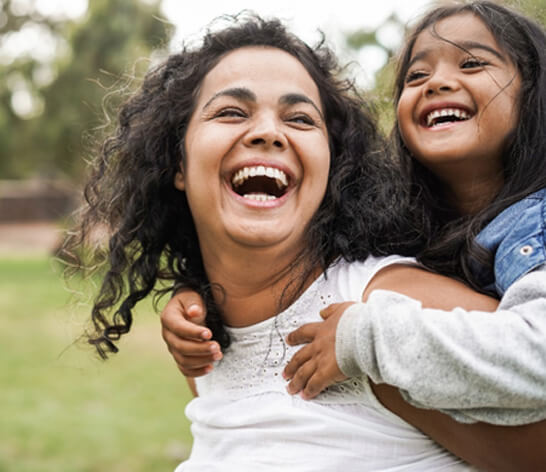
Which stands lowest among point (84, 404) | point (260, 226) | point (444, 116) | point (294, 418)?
point (84, 404)

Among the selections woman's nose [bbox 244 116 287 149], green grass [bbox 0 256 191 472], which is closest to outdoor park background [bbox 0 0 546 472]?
green grass [bbox 0 256 191 472]

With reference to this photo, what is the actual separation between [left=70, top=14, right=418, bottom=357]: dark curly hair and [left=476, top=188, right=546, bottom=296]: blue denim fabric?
25 cm

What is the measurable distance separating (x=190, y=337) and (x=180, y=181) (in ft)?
1.76

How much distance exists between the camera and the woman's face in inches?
76.5

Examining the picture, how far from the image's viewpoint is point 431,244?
1.98 m

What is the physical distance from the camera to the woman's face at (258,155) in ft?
6.38

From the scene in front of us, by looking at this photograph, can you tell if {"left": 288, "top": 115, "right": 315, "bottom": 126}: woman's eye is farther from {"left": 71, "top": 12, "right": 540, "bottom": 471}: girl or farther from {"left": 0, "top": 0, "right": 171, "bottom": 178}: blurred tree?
{"left": 0, "top": 0, "right": 171, "bottom": 178}: blurred tree

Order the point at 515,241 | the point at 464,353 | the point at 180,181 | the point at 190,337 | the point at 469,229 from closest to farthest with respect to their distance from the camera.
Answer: the point at 464,353 → the point at 515,241 → the point at 469,229 → the point at 190,337 → the point at 180,181

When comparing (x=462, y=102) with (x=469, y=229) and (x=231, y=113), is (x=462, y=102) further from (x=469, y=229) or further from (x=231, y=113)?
(x=231, y=113)

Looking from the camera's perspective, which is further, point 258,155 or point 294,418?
point 258,155

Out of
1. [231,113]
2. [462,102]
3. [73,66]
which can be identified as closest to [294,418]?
[231,113]

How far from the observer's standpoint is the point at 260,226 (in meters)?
1.92

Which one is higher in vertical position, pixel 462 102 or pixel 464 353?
pixel 462 102

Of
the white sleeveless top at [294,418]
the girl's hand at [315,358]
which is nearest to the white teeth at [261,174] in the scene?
the white sleeveless top at [294,418]
